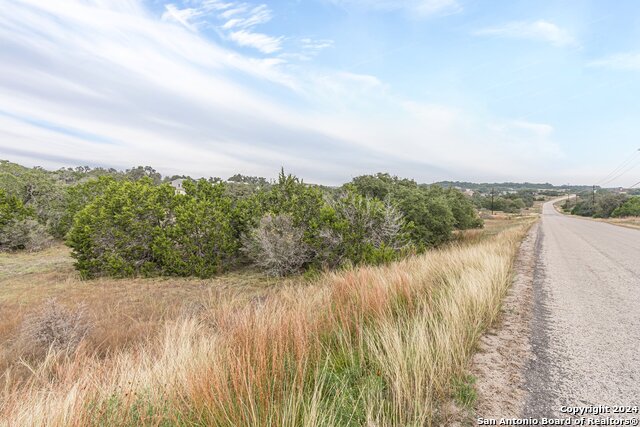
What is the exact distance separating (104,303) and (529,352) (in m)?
11.1

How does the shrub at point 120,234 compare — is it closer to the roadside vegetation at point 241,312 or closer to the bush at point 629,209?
the roadside vegetation at point 241,312

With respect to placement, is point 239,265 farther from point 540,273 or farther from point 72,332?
point 540,273

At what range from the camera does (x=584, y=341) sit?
3.71 metres

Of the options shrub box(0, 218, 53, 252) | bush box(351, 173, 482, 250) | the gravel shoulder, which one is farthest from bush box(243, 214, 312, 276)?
shrub box(0, 218, 53, 252)

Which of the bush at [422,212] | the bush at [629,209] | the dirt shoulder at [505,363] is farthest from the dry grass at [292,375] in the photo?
the bush at [629,209]

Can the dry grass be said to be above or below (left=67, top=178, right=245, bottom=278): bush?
above

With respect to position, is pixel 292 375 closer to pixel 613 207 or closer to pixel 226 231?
pixel 226 231

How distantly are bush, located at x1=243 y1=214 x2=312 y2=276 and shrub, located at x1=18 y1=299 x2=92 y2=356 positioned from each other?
28.1 feet

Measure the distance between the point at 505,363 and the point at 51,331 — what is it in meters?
7.73

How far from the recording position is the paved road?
255cm

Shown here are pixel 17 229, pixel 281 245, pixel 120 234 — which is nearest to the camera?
pixel 281 245

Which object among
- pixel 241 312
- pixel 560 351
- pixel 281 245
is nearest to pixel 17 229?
pixel 281 245

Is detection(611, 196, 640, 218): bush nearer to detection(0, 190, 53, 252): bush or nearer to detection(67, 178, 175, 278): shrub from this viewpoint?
detection(67, 178, 175, 278): shrub

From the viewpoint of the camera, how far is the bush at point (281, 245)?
14211 mm
